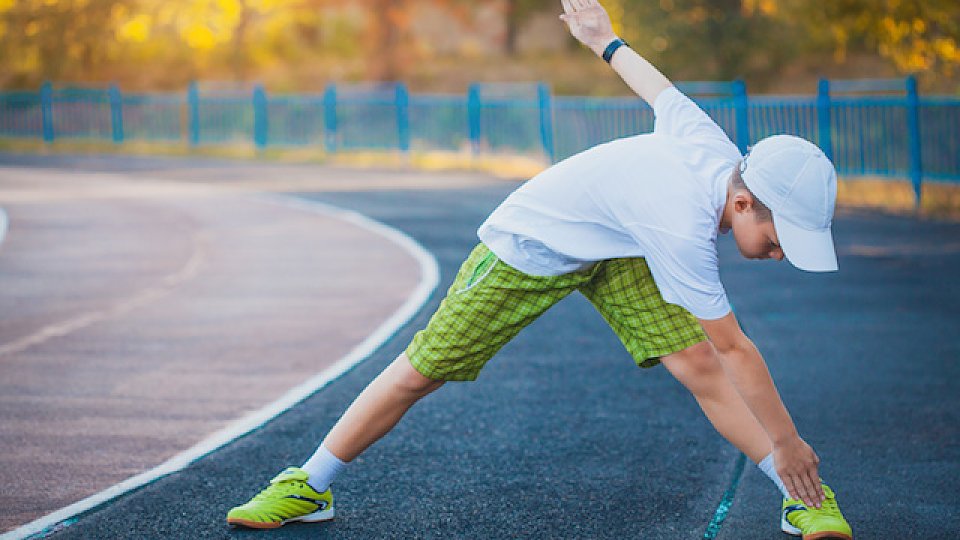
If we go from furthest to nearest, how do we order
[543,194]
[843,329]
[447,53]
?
1. [447,53]
2. [843,329]
3. [543,194]

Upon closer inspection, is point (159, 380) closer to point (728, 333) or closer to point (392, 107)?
point (728, 333)

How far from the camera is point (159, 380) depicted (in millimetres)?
6691

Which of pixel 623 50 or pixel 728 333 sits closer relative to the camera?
pixel 728 333

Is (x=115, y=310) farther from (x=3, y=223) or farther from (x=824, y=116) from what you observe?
(x=824, y=116)

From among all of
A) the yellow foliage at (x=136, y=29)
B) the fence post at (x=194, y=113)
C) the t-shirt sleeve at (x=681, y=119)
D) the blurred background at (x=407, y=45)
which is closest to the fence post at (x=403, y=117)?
the fence post at (x=194, y=113)

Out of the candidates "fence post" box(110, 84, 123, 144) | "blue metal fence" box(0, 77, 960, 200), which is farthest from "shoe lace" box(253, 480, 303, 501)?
"fence post" box(110, 84, 123, 144)

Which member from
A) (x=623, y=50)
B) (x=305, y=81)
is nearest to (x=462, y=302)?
(x=623, y=50)

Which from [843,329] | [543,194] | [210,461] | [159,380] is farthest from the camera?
[843,329]

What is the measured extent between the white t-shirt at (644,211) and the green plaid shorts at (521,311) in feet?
0.22

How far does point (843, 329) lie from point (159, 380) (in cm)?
424

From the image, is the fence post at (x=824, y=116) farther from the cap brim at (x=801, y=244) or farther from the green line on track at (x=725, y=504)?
the cap brim at (x=801, y=244)

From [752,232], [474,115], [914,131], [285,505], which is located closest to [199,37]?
[474,115]

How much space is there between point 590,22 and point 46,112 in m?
30.0

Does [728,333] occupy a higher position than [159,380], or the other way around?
[728,333]
